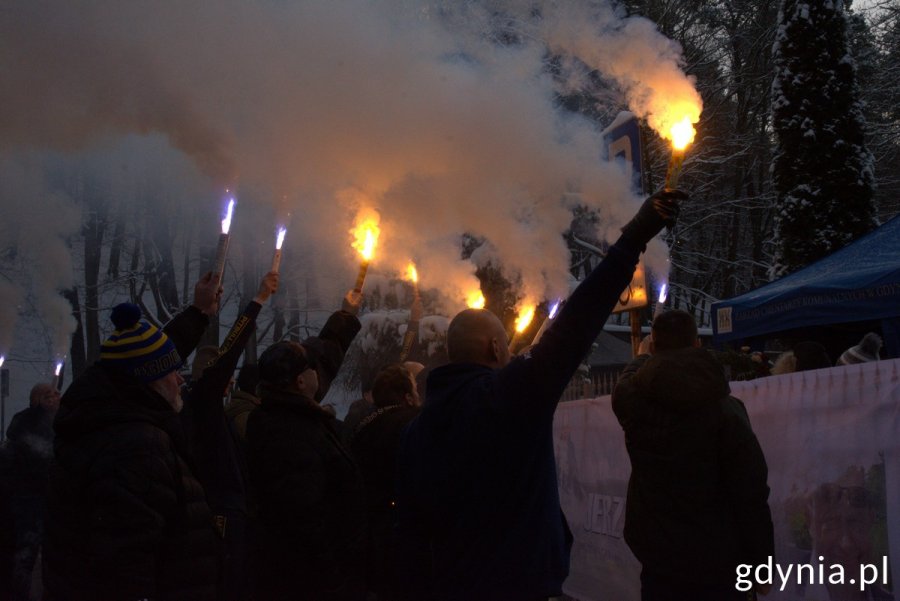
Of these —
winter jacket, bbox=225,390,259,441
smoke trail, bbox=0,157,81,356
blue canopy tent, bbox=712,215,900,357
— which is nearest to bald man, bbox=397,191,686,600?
winter jacket, bbox=225,390,259,441

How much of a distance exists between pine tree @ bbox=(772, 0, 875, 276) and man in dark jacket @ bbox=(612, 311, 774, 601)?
12.0 meters

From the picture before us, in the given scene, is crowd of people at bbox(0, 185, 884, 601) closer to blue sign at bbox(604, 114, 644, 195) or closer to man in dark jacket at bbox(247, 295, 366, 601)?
man in dark jacket at bbox(247, 295, 366, 601)

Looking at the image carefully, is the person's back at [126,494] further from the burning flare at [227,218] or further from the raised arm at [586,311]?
the burning flare at [227,218]

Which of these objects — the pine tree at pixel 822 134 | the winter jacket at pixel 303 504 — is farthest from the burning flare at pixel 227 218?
the pine tree at pixel 822 134

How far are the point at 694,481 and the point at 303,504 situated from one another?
1673mm

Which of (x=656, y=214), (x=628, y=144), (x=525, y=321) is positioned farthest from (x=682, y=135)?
(x=525, y=321)

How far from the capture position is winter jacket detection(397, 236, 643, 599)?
2.51 metres

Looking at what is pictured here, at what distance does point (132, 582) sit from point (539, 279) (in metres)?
6.42

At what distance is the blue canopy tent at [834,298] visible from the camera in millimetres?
7633

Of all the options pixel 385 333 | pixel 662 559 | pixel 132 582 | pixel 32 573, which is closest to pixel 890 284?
pixel 662 559

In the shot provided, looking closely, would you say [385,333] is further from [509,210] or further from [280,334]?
[280,334]

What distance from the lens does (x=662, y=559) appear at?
12.0 ft

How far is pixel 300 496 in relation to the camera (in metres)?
3.77

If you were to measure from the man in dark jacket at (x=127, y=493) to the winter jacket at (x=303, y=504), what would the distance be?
0.76 metres
